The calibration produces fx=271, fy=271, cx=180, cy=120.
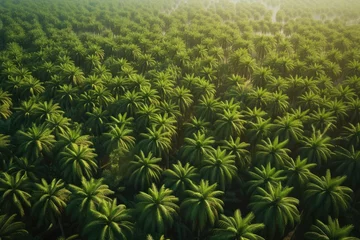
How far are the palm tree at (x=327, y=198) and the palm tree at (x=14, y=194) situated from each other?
29161mm

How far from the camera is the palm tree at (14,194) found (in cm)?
2658

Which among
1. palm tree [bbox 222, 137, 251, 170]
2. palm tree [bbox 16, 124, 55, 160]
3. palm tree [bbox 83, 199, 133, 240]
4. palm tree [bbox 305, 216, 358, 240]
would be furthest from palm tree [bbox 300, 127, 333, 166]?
palm tree [bbox 16, 124, 55, 160]

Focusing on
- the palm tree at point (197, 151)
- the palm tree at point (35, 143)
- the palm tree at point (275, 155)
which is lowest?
the palm tree at point (35, 143)

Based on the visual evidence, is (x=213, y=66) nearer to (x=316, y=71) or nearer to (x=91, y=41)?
(x=316, y=71)

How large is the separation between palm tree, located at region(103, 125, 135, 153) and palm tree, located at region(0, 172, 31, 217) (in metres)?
10.6

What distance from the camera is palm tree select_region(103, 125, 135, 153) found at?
3544 cm

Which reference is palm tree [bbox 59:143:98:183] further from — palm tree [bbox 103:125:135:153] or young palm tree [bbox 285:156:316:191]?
young palm tree [bbox 285:156:316:191]

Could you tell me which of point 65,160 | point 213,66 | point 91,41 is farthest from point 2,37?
point 65,160

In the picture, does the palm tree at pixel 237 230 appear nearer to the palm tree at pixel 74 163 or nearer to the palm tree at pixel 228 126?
the palm tree at pixel 228 126

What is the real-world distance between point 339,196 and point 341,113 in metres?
19.2

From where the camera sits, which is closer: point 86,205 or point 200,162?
point 86,205

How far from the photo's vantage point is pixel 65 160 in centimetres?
3134

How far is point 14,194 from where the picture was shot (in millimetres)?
26875

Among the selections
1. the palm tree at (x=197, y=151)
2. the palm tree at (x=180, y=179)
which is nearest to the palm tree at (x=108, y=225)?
the palm tree at (x=180, y=179)
